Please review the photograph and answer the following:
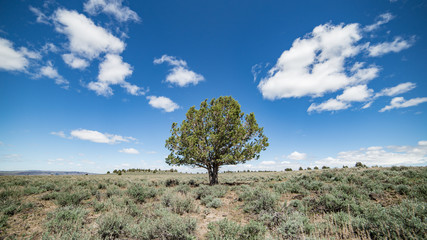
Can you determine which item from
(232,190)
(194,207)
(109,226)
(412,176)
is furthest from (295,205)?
(412,176)

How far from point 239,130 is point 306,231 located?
1218 centimetres

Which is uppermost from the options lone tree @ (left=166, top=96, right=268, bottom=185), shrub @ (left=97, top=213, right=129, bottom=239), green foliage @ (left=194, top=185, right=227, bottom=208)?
lone tree @ (left=166, top=96, right=268, bottom=185)

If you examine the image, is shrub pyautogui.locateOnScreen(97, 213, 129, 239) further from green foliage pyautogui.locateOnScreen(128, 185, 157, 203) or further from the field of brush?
green foliage pyautogui.locateOnScreen(128, 185, 157, 203)

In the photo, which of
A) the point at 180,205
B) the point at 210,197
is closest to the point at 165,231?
the point at 180,205

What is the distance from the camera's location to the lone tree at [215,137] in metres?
17.4

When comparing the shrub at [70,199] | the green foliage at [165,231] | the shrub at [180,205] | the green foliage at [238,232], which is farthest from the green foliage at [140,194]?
the green foliage at [238,232]

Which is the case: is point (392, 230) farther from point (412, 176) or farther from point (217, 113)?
point (217, 113)

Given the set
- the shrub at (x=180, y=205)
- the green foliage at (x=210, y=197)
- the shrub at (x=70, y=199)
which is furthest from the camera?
the green foliage at (x=210, y=197)

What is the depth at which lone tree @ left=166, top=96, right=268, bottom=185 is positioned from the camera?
17.4 m

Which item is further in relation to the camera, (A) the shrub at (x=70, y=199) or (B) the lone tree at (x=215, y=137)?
(B) the lone tree at (x=215, y=137)

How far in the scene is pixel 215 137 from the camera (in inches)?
671

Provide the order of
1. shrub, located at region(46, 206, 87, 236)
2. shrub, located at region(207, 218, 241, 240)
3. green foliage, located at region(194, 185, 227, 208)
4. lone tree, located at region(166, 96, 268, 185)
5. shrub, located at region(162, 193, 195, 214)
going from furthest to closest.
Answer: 1. lone tree, located at region(166, 96, 268, 185)
2. green foliage, located at region(194, 185, 227, 208)
3. shrub, located at region(162, 193, 195, 214)
4. shrub, located at region(46, 206, 87, 236)
5. shrub, located at region(207, 218, 241, 240)

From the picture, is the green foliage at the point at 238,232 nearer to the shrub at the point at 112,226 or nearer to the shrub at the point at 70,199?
the shrub at the point at 112,226

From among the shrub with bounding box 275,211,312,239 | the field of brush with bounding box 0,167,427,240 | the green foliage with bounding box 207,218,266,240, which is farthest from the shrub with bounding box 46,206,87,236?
the shrub with bounding box 275,211,312,239
